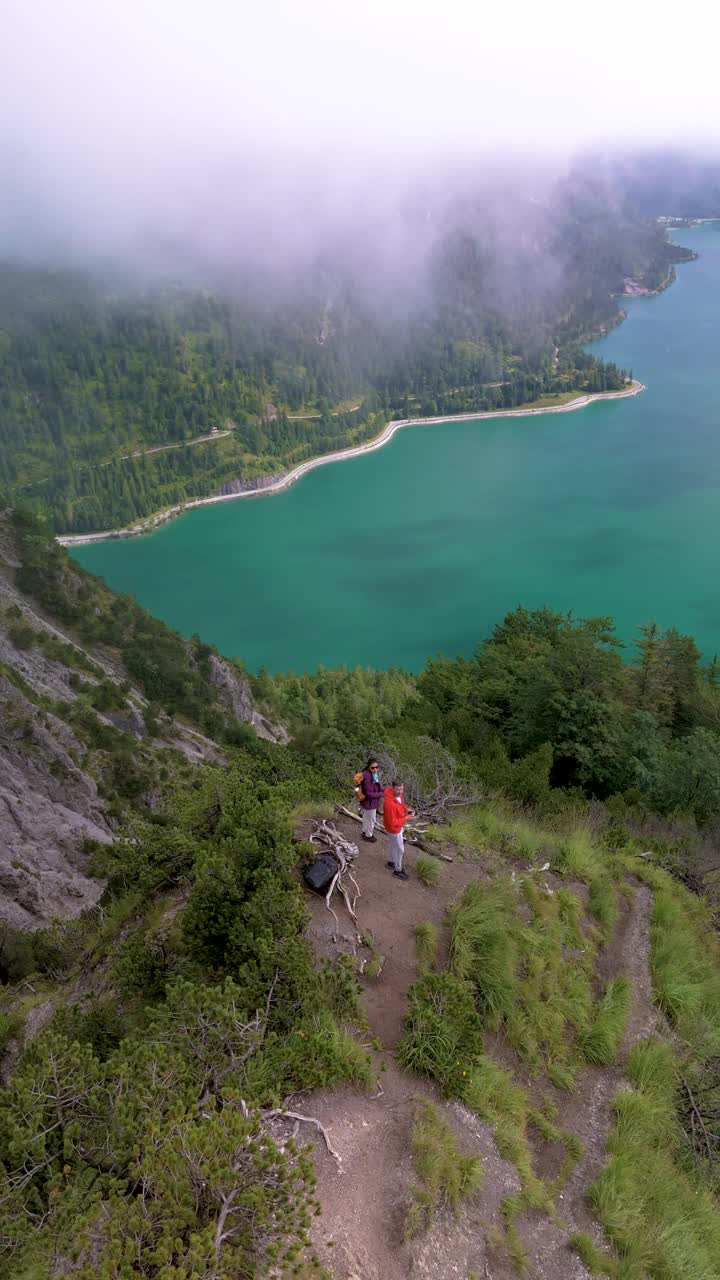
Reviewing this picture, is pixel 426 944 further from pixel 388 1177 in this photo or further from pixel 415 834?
pixel 388 1177

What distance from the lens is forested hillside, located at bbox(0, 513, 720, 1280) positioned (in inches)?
181

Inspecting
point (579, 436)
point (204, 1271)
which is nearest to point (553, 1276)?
point (204, 1271)

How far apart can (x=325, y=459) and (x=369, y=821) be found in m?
138

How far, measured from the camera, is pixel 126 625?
46.5m

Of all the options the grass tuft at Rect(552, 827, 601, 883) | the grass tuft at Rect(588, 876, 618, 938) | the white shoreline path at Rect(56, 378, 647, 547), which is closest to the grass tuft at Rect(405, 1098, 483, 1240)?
the grass tuft at Rect(588, 876, 618, 938)

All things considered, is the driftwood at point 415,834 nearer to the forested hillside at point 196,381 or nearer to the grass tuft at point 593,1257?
the grass tuft at point 593,1257

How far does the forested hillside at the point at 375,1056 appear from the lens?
4.59m

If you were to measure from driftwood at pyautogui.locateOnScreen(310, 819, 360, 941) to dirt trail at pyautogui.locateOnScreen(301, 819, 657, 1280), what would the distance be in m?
0.14

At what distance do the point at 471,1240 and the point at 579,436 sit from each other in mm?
145490

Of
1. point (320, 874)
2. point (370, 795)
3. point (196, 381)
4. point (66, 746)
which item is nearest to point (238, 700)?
point (66, 746)

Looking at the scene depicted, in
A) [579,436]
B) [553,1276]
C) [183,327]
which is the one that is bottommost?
[579,436]

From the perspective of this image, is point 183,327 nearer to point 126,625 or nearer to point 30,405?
point 30,405

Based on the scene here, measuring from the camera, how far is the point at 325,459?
142750 millimetres

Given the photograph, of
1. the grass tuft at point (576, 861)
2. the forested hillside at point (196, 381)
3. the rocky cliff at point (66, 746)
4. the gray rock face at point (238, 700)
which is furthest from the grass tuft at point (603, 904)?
the forested hillside at point (196, 381)
